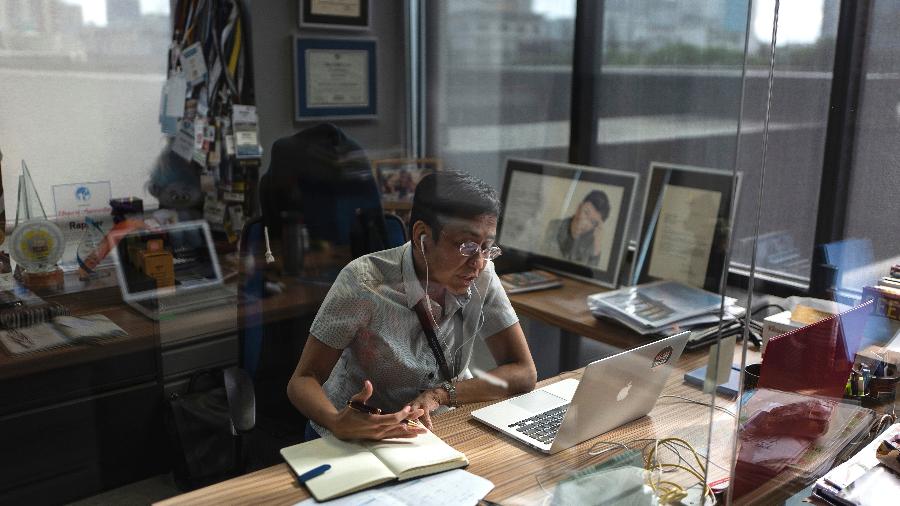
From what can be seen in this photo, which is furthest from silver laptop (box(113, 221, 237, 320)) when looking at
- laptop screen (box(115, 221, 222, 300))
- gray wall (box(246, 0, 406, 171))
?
gray wall (box(246, 0, 406, 171))

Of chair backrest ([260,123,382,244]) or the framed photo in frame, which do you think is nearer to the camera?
chair backrest ([260,123,382,244])

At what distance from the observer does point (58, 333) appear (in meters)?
1.67

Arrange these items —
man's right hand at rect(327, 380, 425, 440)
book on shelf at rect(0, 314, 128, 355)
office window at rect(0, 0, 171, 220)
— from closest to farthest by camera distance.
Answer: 1. man's right hand at rect(327, 380, 425, 440)
2. office window at rect(0, 0, 171, 220)
3. book on shelf at rect(0, 314, 128, 355)

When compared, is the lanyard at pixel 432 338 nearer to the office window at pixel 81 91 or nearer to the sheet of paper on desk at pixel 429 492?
the sheet of paper on desk at pixel 429 492

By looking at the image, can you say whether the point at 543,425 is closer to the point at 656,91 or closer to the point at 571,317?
the point at 571,317

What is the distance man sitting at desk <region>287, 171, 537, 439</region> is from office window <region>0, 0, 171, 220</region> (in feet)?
1.94

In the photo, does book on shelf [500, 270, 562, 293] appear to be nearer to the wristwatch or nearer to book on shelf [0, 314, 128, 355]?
the wristwatch

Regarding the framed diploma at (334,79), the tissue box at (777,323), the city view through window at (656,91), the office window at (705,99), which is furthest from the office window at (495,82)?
the tissue box at (777,323)

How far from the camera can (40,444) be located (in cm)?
167

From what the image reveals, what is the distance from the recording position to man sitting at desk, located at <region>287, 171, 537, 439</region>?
A: 1.40 m

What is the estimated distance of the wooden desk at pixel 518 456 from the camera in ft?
3.87

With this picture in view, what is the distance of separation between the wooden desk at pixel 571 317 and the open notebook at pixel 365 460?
533 millimetres

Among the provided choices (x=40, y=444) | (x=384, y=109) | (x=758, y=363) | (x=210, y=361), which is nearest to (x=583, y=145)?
(x=384, y=109)

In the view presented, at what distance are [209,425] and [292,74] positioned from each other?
0.80m
